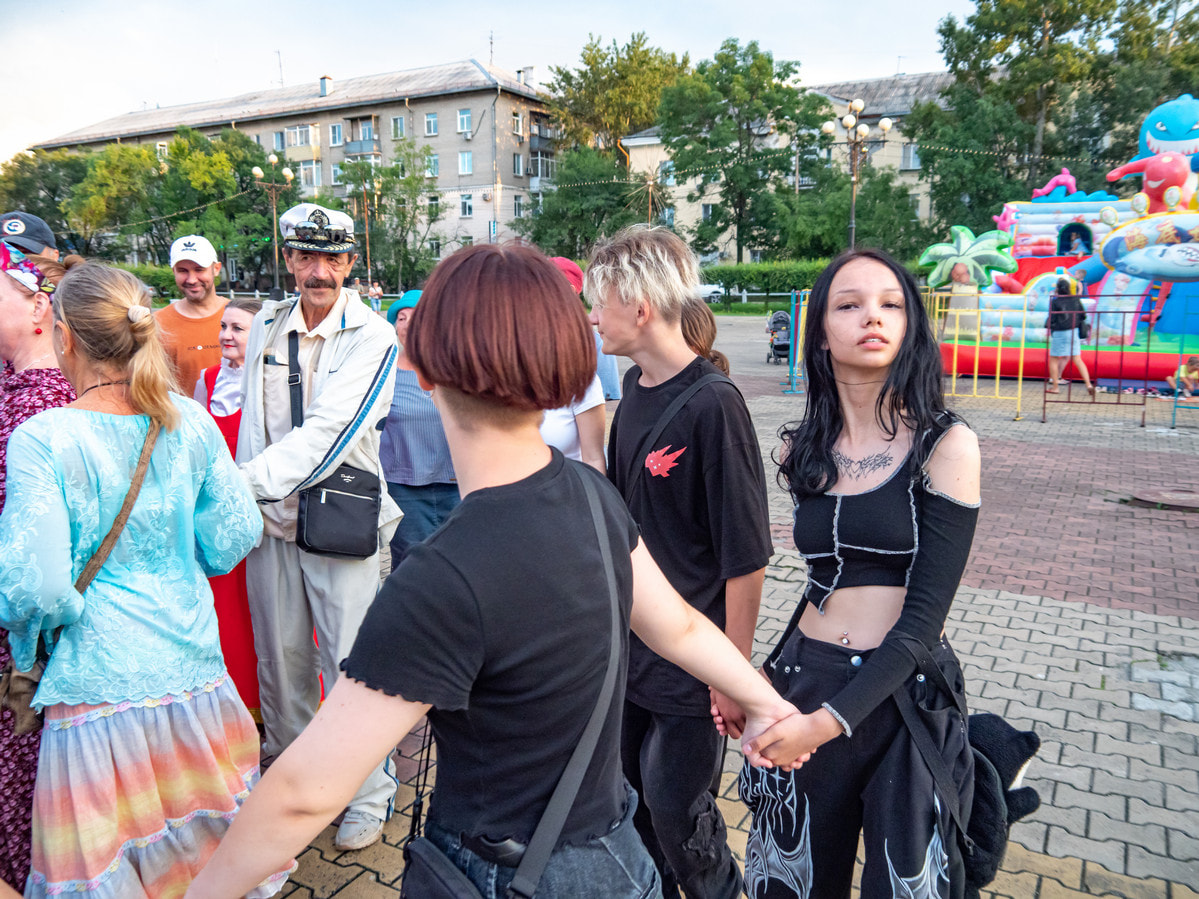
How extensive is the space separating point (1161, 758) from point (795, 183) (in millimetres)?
44107

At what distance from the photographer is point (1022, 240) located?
58.1ft

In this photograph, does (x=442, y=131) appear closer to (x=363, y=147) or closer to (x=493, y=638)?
(x=363, y=147)

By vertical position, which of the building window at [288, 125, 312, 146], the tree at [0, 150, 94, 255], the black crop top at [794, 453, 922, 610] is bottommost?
the black crop top at [794, 453, 922, 610]

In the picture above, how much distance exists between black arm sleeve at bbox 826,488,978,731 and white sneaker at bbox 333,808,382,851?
79.0 inches

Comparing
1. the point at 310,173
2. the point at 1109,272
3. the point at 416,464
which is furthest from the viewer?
the point at 310,173

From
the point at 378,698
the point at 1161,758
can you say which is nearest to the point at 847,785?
the point at 378,698

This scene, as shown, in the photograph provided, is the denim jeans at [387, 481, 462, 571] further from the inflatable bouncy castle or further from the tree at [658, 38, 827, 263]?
the tree at [658, 38, 827, 263]

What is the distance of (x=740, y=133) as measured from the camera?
145 feet

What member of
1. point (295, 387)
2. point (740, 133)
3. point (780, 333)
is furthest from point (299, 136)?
point (295, 387)

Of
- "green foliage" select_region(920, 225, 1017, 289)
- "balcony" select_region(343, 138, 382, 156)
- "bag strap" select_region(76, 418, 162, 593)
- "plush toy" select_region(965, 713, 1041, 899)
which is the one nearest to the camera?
"plush toy" select_region(965, 713, 1041, 899)

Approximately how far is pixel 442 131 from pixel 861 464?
57.0 metres

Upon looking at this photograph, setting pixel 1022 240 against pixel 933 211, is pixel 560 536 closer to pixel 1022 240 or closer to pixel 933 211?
pixel 1022 240

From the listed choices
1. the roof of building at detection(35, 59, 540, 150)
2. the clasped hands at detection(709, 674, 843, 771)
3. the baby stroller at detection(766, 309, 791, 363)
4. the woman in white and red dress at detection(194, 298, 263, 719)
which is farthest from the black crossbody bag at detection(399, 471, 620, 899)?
the roof of building at detection(35, 59, 540, 150)

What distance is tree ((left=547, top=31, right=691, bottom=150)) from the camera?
5353 cm
